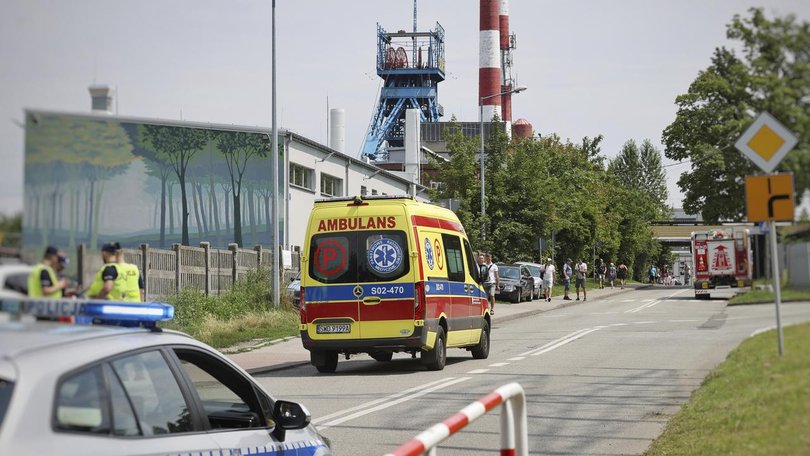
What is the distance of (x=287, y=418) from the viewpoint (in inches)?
246

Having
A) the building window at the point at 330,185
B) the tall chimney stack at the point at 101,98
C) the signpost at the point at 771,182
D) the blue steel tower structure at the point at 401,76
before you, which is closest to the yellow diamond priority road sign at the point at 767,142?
the signpost at the point at 771,182

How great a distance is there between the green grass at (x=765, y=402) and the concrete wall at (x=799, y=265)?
0.20 meters

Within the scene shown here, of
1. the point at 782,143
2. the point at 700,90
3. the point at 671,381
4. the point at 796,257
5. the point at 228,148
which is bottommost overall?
the point at 671,381

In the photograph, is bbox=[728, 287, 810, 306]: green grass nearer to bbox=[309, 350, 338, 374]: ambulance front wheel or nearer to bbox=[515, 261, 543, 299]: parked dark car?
bbox=[309, 350, 338, 374]: ambulance front wheel

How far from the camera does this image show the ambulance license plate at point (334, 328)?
1764cm

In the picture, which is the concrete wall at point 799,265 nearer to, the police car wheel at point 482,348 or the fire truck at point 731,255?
the fire truck at point 731,255

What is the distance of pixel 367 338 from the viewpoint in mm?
17594

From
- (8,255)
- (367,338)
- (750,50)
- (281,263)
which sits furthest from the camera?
(281,263)

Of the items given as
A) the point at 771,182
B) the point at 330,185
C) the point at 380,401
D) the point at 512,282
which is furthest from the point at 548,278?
the point at 771,182

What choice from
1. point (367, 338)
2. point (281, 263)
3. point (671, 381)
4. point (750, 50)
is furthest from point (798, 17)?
point (281, 263)

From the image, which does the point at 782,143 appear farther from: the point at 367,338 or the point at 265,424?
the point at 367,338

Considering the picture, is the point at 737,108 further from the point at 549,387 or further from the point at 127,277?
the point at 549,387

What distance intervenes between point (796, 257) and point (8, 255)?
10.5 ft

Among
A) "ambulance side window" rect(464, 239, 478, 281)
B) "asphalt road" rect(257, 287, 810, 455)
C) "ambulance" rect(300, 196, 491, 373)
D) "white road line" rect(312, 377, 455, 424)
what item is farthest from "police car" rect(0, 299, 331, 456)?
"ambulance side window" rect(464, 239, 478, 281)
